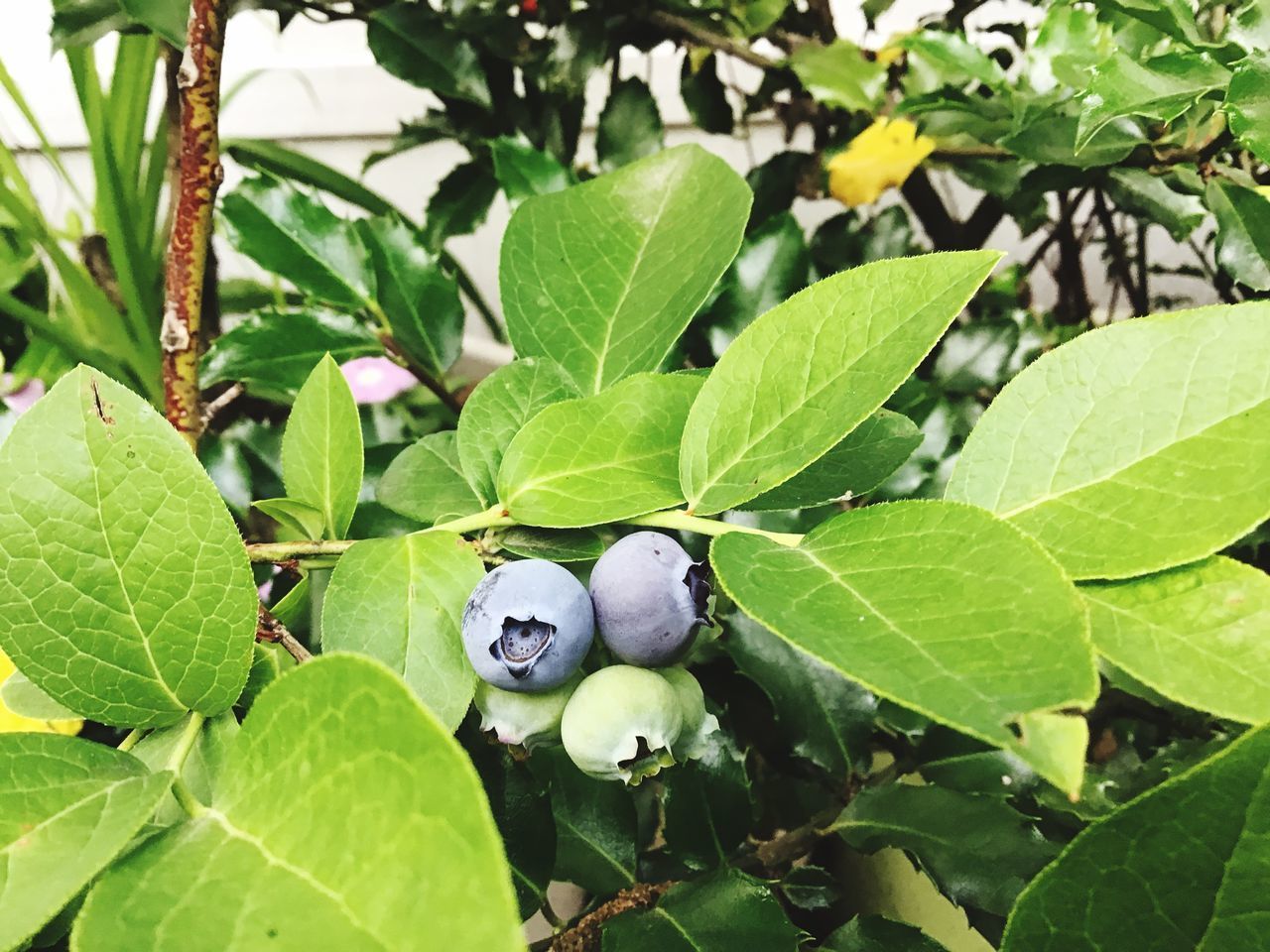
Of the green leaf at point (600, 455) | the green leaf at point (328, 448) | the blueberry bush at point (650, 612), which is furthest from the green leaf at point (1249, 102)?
the green leaf at point (328, 448)

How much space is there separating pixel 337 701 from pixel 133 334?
86cm

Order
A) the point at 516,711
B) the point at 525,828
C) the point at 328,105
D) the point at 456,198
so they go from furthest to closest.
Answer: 1. the point at 328,105
2. the point at 456,198
3. the point at 525,828
4. the point at 516,711

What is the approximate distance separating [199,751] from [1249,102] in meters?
0.40

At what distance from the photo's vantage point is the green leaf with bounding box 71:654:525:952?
0.46 ft

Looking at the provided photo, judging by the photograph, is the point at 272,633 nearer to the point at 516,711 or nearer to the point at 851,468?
the point at 516,711

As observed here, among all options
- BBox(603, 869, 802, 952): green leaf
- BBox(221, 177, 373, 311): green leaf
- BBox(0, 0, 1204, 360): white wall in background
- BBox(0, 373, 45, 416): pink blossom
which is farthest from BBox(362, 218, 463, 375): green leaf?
BBox(0, 0, 1204, 360): white wall in background

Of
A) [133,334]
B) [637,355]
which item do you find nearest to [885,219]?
[637,355]

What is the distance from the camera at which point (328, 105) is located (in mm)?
1402

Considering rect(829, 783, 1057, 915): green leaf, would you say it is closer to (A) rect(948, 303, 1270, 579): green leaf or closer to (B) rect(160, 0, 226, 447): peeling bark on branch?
(A) rect(948, 303, 1270, 579): green leaf

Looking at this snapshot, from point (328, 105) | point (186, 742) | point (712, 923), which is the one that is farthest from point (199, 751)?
point (328, 105)

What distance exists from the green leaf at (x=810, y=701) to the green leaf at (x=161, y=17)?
39cm

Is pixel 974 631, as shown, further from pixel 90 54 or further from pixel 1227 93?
pixel 90 54

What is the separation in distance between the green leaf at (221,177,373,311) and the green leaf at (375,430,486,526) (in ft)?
0.66

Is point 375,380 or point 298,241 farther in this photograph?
point 375,380
